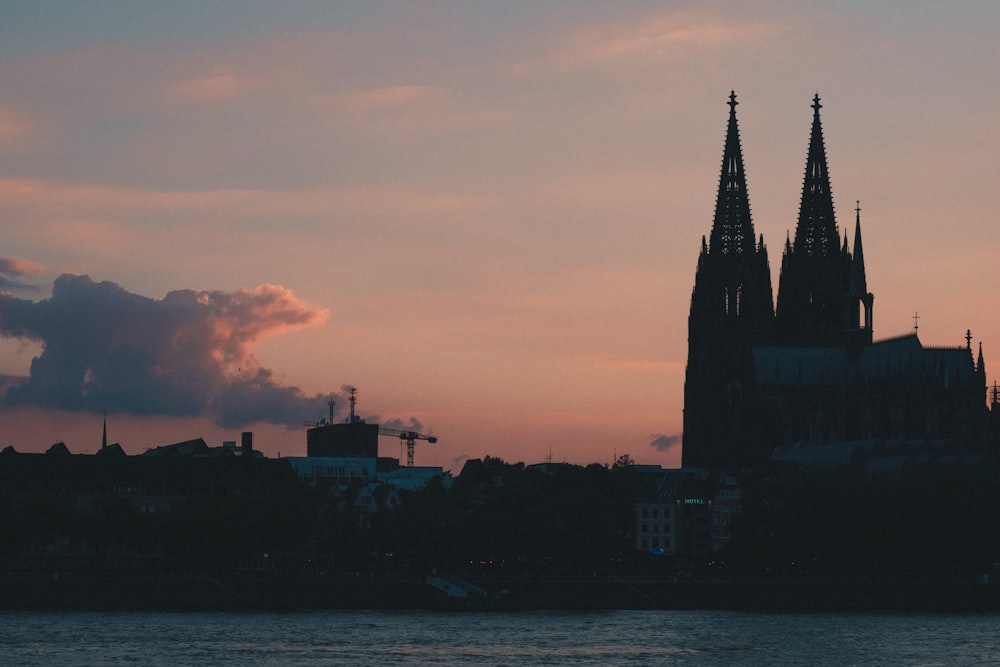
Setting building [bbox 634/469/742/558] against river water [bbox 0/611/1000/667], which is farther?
building [bbox 634/469/742/558]

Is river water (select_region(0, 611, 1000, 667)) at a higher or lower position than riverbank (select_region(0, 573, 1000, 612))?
lower

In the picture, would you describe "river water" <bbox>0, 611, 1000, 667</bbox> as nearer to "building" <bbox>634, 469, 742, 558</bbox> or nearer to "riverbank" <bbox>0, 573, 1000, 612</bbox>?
"riverbank" <bbox>0, 573, 1000, 612</bbox>

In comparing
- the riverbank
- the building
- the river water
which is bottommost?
the river water

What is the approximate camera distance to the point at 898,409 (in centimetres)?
19700

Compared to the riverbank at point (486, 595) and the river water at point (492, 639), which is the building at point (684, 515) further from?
the river water at point (492, 639)

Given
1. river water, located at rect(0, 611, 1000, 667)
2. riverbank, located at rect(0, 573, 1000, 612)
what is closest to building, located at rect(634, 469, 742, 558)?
riverbank, located at rect(0, 573, 1000, 612)

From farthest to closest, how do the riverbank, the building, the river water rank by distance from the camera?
1. the building
2. the riverbank
3. the river water

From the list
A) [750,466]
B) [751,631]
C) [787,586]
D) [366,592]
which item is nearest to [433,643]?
[751,631]

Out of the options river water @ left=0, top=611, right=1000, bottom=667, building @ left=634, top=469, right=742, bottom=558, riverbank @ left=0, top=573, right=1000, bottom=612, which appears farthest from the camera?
building @ left=634, top=469, right=742, bottom=558

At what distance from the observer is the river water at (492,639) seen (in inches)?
4188

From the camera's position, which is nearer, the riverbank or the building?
the riverbank

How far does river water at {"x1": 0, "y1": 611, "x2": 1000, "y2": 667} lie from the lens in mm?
106375

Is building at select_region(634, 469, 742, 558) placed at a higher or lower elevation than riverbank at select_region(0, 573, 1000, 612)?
higher

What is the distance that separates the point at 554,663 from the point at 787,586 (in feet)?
150
